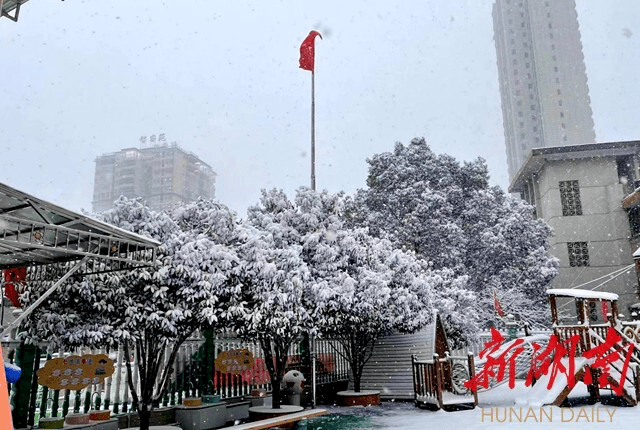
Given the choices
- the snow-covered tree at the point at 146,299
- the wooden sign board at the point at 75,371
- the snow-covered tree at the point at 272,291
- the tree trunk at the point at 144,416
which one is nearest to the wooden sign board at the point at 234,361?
the snow-covered tree at the point at 272,291

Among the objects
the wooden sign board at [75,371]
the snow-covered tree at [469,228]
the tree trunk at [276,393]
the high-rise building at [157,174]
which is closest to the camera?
the wooden sign board at [75,371]

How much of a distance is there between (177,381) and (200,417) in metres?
0.94

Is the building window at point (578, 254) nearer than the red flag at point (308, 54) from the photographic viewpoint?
No

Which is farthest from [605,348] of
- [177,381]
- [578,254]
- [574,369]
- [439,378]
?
[578,254]

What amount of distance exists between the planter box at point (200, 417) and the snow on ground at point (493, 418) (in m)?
1.85

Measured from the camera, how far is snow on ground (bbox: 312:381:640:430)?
9.56 metres

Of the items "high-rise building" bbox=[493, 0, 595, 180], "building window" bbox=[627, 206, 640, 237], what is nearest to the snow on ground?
"building window" bbox=[627, 206, 640, 237]

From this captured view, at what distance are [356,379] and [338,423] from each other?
3375mm

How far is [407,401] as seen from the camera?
1446 centimetres

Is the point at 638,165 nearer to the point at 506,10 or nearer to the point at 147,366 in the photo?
the point at 147,366

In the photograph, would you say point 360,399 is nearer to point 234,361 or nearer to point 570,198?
point 234,361

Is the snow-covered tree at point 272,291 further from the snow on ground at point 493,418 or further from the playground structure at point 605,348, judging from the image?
the playground structure at point 605,348

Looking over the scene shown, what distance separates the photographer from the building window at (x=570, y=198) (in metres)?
28.5

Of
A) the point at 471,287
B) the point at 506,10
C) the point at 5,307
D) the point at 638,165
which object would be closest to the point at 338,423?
the point at 5,307
